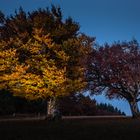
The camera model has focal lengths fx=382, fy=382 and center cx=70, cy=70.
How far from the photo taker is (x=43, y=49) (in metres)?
44.0

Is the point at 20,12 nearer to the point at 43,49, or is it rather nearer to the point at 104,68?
the point at 43,49

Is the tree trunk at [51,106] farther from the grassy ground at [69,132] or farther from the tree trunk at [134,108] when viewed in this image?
the grassy ground at [69,132]

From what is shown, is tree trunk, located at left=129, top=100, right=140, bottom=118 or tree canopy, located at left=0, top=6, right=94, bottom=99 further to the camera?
tree trunk, located at left=129, top=100, right=140, bottom=118

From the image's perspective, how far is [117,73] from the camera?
5262 cm

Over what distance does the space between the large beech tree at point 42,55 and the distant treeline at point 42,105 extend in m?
14.3

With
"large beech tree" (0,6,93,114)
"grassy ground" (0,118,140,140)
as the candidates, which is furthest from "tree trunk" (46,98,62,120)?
"grassy ground" (0,118,140,140)

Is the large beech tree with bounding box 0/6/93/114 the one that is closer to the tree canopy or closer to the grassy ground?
the tree canopy

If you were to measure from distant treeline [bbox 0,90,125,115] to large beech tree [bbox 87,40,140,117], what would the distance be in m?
9.34

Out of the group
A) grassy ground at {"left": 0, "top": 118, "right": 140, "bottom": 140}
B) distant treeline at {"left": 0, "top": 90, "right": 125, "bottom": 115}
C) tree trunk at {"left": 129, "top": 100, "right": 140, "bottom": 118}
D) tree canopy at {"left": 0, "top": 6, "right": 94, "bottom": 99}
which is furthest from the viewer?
distant treeline at {"left": 0, "top": 90, "right": 125, "bottom": 115}

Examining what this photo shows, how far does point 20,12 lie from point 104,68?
13987mm

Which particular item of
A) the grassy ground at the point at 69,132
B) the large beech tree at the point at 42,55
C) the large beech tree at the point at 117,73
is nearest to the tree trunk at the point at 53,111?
the large beech tree at the point at 42,55

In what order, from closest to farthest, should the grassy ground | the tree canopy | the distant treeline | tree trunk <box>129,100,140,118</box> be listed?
the grassy ground < the tree canopy < tree trunk <box>129,100,140,118</box> < the distant treeline

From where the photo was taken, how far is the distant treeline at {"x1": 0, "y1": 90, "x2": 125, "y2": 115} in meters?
59.3

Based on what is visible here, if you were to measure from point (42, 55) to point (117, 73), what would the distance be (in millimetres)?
13773
